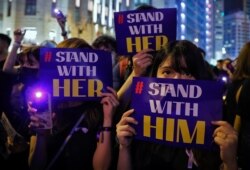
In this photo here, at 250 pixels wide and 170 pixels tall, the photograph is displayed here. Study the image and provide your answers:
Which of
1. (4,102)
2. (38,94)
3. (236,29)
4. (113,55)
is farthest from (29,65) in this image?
(236,29)

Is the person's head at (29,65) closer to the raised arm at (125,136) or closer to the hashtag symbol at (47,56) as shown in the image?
the hashtag symbol at (47,56)

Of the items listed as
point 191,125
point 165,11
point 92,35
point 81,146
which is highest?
point 92,35

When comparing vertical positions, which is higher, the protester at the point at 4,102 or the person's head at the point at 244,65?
the person's head at the point at 244,65

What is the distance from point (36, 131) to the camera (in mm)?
3244

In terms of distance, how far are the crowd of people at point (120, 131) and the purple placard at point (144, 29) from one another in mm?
122

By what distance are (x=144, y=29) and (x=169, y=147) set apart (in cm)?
140

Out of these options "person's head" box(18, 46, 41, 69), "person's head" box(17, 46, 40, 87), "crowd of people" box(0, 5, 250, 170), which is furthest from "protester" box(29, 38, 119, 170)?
"person's head" box(18, 46, 41, 69)

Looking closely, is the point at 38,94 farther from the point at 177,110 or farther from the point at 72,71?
the point at 177,110

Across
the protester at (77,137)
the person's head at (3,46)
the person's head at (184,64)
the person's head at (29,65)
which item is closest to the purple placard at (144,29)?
the protester at (77,137)

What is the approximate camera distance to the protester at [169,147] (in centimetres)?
254

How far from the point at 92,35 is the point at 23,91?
50505 millimetres

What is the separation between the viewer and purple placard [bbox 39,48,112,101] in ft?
10.9

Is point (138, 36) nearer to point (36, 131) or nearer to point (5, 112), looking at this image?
point (36, 131)

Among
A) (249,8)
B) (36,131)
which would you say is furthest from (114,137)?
(249,8)
